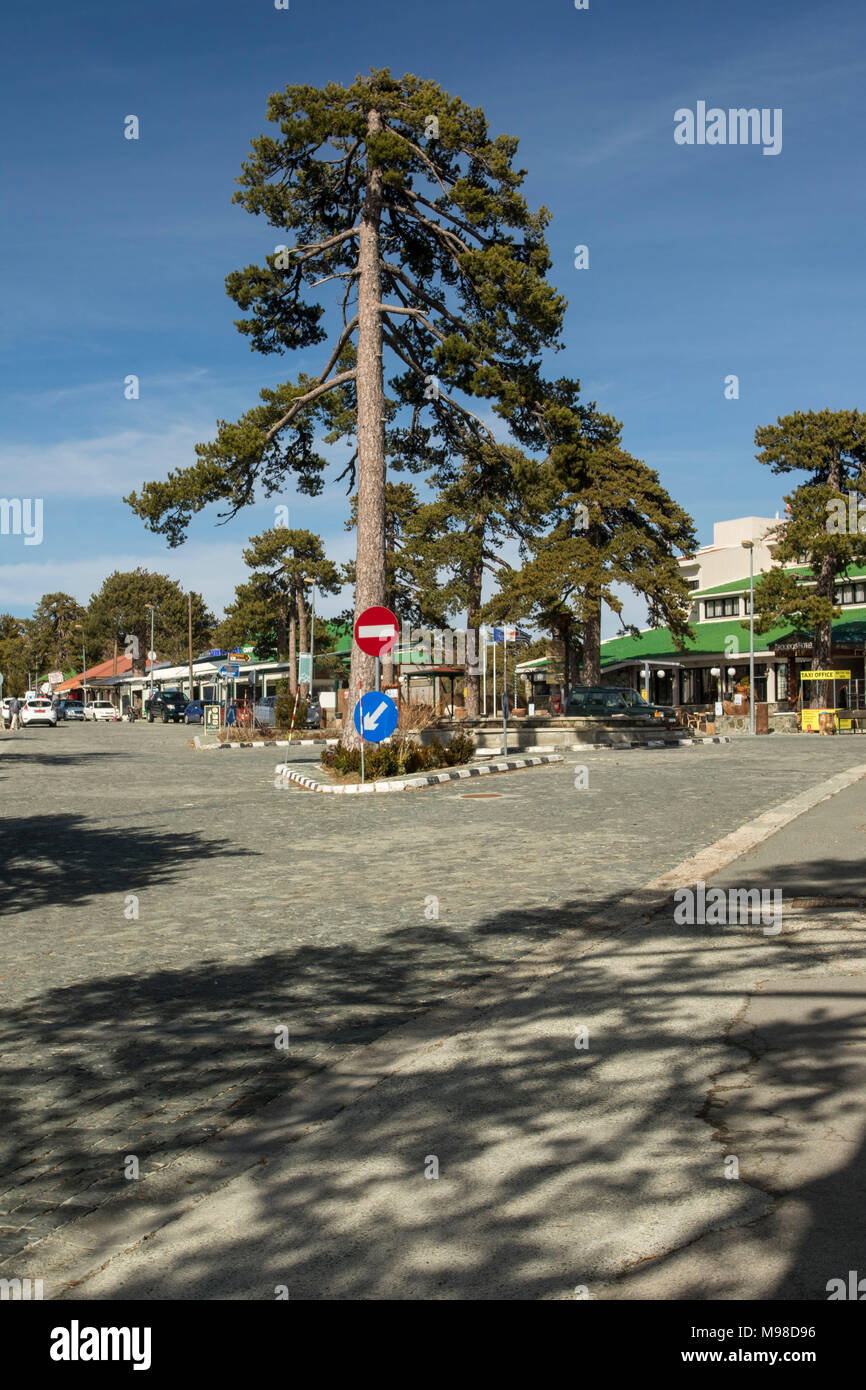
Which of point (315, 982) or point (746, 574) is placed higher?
point (746, 574)

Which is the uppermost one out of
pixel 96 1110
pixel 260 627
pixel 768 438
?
pixel 768 438

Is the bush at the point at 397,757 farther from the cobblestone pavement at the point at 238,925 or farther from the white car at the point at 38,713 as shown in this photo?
the white car at the point at 38,713

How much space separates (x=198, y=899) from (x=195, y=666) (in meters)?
86.2

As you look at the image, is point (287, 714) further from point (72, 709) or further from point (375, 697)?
point (72, 709)

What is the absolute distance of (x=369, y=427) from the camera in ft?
81.6

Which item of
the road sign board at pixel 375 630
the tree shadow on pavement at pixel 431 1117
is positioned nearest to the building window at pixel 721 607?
the road sign board at pixel 375 630

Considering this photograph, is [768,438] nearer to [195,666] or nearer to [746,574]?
[746,574]

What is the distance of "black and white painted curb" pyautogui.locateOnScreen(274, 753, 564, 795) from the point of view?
20141mm

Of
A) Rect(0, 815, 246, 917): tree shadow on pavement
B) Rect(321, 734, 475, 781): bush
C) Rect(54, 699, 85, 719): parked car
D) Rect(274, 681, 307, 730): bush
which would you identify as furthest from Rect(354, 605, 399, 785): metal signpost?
Rect(54, 699, 85, 719): parked car

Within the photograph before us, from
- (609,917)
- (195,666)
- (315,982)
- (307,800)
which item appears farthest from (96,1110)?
(195,666)

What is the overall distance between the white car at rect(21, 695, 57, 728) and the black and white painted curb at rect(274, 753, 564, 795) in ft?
130

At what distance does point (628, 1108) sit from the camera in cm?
450

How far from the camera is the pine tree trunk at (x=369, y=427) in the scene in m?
24.2

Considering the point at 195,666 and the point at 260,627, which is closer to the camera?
the point at 260,627
